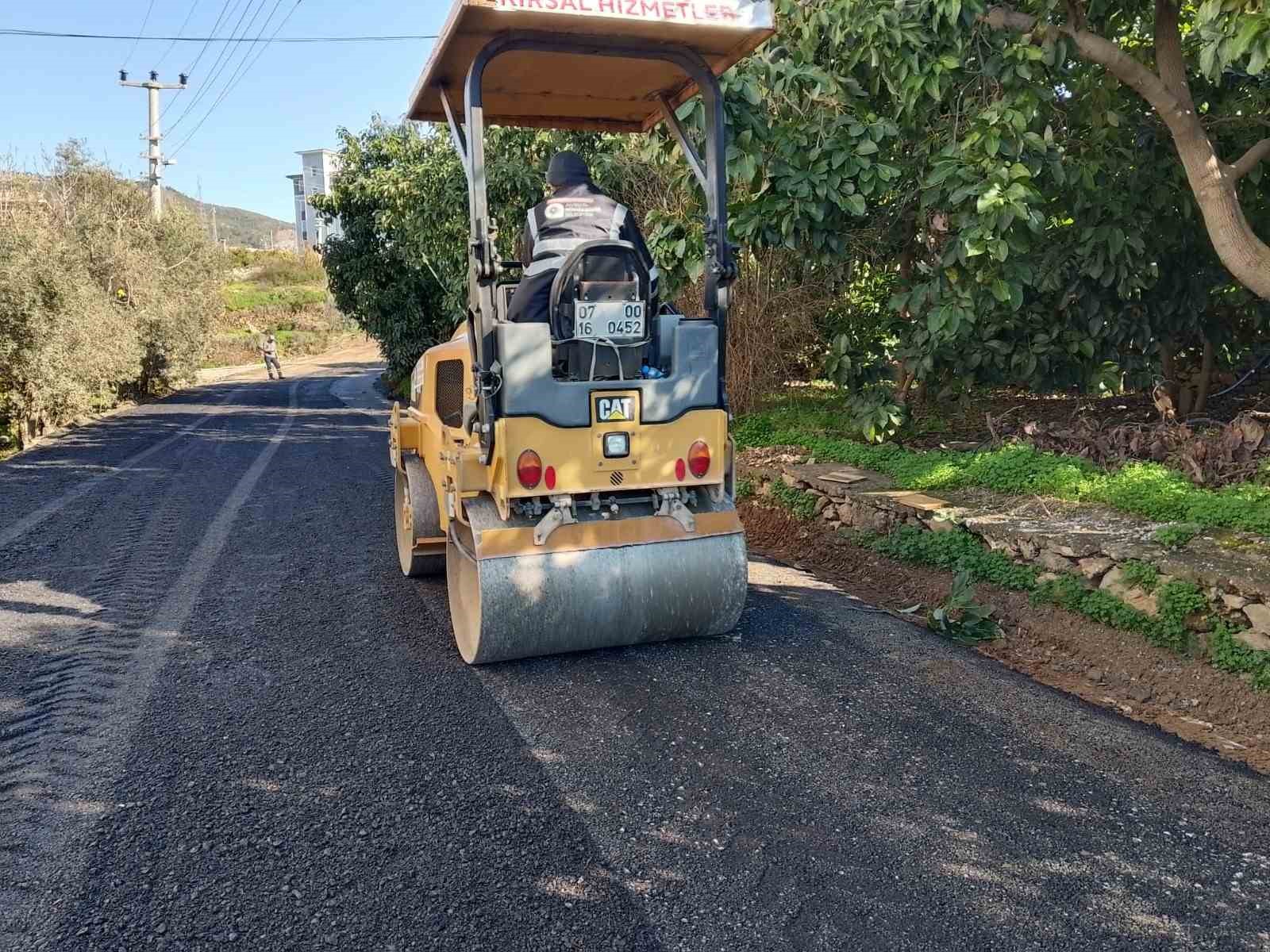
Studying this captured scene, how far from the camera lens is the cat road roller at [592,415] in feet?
14.4

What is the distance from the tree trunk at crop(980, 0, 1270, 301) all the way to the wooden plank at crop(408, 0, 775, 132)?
2.84 m

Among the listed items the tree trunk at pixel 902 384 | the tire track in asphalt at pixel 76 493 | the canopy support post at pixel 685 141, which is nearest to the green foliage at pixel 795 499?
the tree trunk at pixel 902 384

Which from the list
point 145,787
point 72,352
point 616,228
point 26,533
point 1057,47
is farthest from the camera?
point 72,352

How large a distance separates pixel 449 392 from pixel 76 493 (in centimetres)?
628

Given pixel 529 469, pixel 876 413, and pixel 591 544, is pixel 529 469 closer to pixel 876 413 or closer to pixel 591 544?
pixel 591 544

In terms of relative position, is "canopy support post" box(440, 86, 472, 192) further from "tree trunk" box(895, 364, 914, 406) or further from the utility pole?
the utility pole

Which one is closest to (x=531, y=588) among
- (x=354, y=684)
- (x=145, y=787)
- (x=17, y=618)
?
(x=354, y=684)

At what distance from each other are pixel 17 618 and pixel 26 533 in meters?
2.78

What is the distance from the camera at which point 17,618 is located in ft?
18.5

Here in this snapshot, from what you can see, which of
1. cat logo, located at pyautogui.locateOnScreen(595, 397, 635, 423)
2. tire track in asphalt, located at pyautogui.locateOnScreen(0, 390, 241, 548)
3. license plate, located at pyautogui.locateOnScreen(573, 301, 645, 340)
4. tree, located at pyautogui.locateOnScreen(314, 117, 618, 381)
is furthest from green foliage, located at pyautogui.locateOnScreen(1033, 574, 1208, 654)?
tire track in asphalt, located at pyautogui.locateOnScreen(0, 390, 241, 548)

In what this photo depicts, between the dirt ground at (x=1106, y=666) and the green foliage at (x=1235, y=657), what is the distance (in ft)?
0.16

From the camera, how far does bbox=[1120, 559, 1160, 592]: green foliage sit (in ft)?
16.4

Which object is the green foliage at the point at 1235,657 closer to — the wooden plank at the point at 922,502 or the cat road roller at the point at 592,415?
the wooden plank at the point at 922,502

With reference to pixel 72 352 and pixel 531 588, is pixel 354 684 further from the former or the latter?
pixel 72 352
